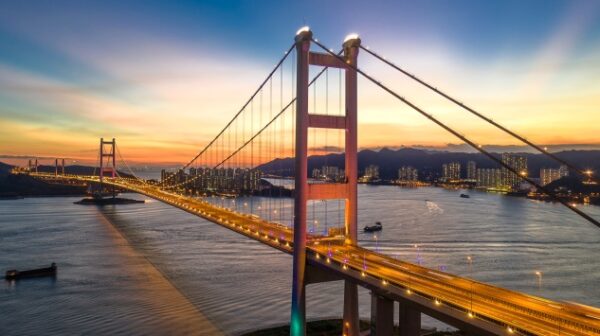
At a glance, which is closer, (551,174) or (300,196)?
(300,196)

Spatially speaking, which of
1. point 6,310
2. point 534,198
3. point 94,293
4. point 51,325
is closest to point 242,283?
point 94,293

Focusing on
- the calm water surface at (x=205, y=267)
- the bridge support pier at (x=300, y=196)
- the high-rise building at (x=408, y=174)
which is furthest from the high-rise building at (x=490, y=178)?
the bridge support pier at (x=300, y=196)

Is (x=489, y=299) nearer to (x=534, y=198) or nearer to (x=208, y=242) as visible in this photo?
(x=208, y=242)

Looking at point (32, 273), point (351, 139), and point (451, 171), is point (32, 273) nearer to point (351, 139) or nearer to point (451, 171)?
point (351, 139)

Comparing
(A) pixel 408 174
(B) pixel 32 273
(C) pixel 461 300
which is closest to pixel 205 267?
(B) pixel 32 273

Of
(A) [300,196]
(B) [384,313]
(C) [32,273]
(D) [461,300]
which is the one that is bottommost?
(C) [32,273]

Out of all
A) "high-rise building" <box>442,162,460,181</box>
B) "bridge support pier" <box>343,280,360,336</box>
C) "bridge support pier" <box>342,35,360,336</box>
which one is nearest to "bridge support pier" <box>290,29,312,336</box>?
"bridge support pier" <box>343,280,360,336</box>
